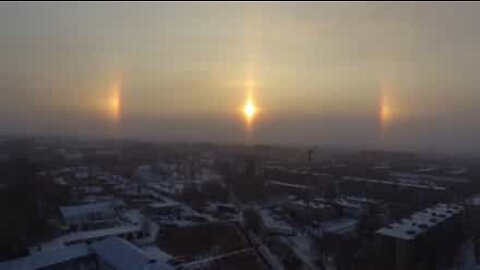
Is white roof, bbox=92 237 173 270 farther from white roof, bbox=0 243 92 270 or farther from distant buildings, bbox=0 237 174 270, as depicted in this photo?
white roof, bbox=0 243 92 270

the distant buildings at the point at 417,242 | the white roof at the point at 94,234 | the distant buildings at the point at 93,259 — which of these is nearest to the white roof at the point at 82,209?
the white roof at the point at 94,234

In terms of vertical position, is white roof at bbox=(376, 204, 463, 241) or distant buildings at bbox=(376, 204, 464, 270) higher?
white roof at bbox=(376, 204, 463, 241)

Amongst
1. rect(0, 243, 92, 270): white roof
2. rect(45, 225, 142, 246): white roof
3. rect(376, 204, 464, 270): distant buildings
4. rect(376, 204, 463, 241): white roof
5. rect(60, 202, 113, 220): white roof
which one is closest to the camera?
rect(0, 243, 92, 270): white roof

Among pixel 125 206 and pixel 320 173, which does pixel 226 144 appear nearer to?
pixel 320 173

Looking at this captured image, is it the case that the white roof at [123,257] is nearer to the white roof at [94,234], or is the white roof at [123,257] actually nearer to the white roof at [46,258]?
the white roof at [46,258]

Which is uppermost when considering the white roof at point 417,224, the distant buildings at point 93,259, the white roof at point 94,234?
the white roof at point 417,224

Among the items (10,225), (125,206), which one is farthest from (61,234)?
(125,206)

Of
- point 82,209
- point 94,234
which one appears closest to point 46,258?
point 94,234

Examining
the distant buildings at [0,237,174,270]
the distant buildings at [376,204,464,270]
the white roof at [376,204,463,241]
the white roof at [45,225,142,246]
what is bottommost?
the white roof at [45,225,142,246]

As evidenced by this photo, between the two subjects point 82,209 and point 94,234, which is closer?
point 94,234

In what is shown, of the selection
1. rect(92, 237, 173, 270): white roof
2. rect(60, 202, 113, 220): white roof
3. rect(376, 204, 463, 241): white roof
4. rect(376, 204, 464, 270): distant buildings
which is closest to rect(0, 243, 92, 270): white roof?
rect(92, 237, 173, 270): white roof

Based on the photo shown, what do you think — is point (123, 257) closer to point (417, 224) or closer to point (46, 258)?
point (46, 258)
